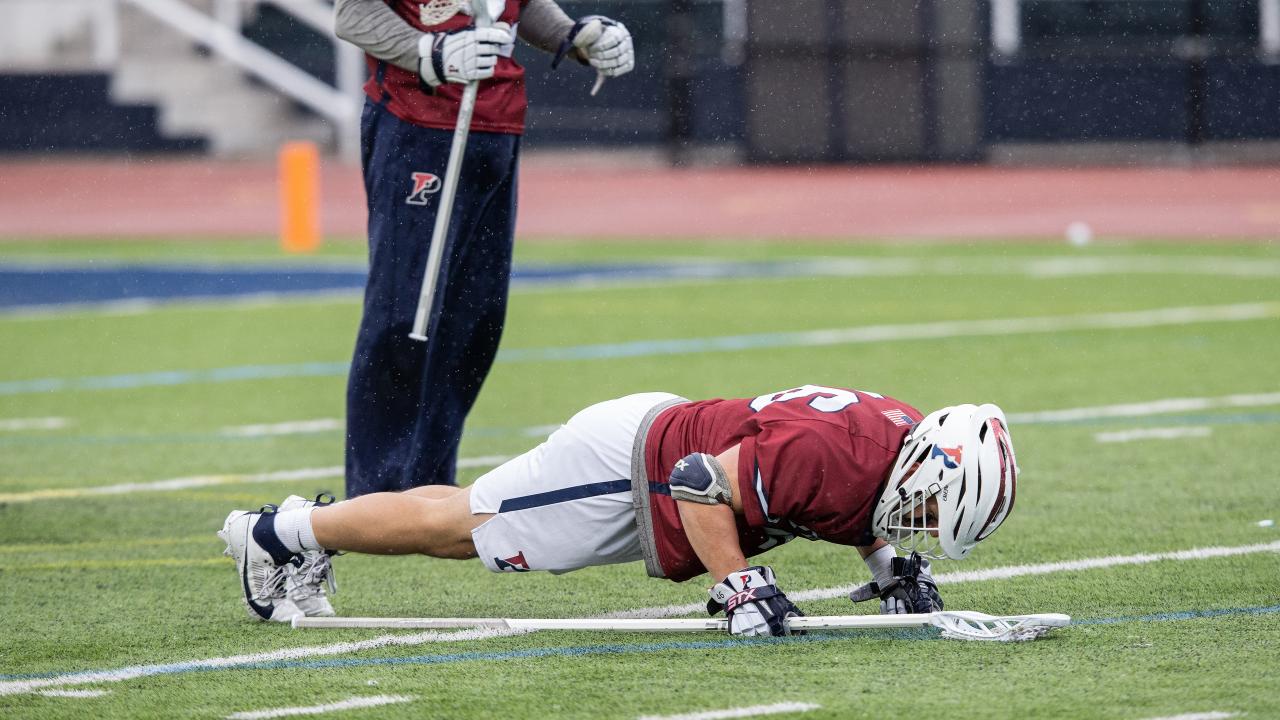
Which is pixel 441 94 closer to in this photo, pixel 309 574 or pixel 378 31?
pixel 378 31

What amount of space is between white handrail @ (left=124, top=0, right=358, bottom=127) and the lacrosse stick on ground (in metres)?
24.6

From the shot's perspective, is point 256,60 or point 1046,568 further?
point 256,60

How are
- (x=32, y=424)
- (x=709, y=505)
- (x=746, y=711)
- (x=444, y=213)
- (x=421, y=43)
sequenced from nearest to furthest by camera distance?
(x=746, y=711)
(x=709, y=505)
(x=421, y=43)
(x=444, y=213)
(x=32, y=424)

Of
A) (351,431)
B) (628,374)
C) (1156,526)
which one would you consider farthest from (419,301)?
(628,374)

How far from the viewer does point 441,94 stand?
6309 mm

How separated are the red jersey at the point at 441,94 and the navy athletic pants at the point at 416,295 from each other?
0.03 metres

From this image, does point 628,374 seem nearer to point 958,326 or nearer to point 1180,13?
point 958,326

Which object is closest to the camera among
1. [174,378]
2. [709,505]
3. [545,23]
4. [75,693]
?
[75,693]

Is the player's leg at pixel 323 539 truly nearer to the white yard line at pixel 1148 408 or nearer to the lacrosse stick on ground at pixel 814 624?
the lacrosse stick on ground at pixel 814 624

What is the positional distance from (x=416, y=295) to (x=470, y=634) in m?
1.38

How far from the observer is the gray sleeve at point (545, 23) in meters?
6.73

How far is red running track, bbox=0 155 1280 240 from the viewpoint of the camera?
22.0m

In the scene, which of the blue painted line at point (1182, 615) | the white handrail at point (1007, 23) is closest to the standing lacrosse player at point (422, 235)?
the blue painted line at point (1182, 615)

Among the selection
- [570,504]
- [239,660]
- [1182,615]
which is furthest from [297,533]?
[1182,615]
